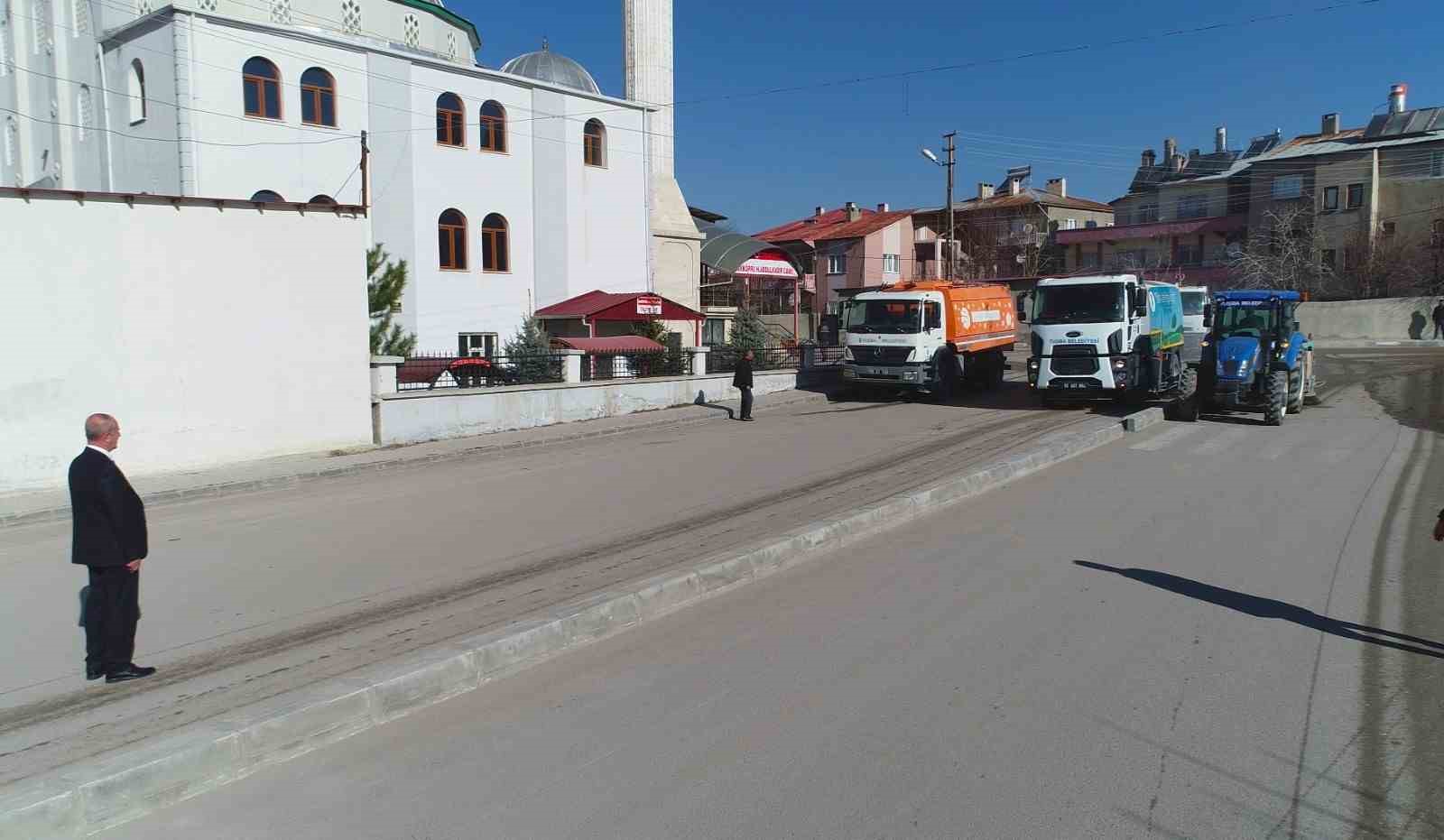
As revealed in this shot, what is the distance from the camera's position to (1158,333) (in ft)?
73.0

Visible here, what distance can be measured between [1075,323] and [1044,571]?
13691 mm

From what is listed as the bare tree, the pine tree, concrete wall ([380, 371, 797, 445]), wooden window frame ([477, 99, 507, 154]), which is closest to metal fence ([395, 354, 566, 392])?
concrete wall ([380, 371, 797, 445])

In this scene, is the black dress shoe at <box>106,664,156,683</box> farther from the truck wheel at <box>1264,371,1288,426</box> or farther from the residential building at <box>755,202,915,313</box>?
the residential building at <box>755,202,915,313</box>

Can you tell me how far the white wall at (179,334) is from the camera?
45.2 feet

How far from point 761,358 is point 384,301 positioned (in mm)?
10205

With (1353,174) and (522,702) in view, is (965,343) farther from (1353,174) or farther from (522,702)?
(1353,174)

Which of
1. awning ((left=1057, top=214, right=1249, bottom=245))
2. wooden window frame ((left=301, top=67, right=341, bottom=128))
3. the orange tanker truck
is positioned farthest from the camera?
awning ((left=1057, top=214, right=1249, bottom=245))

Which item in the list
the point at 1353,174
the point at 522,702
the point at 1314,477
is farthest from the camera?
the point at 1353,174

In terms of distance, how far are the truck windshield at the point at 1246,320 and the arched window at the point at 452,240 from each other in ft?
73.3

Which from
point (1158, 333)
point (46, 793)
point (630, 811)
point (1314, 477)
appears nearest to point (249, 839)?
point (46, 793)

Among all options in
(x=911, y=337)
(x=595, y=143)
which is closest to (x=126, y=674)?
(x=911, y=337)

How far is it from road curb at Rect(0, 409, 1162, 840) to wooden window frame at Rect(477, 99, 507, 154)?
27234 millimetres

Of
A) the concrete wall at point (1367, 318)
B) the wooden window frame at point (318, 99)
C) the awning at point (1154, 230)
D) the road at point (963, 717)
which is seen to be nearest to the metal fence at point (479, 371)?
the wooden window frame at point (318, 99)

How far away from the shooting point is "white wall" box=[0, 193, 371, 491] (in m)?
13.8
